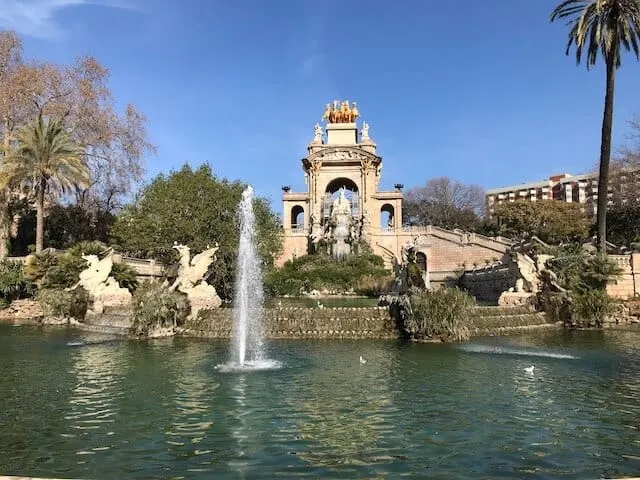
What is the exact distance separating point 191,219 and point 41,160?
8.92 m

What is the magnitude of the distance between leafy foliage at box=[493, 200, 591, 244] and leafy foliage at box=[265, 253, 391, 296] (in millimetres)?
19639

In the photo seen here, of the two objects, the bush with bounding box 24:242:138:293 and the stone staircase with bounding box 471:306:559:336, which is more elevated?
the bush with bounding box 24:242:138:293

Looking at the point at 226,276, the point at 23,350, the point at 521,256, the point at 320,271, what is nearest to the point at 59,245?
the point at 226,276

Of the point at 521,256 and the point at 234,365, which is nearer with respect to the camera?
the point at 234,365

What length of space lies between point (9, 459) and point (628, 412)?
8093 millimetres

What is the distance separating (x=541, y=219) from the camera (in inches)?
2448

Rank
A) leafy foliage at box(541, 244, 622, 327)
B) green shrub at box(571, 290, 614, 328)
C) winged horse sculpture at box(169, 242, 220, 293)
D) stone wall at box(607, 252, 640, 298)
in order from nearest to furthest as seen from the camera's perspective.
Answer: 1. winged horse sculpture at box(169, 242, 220, 293)
2. green shrub at box(571, 290, 614, 328)
3. leafy foliage at box(541, 244, 622, 327)
4. stone wall at box(607, 252, 640, 298)

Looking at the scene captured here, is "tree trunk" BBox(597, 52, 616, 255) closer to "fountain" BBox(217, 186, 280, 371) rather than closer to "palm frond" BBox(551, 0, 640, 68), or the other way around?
"palm frond" BBox(551, 0, 640, 68)

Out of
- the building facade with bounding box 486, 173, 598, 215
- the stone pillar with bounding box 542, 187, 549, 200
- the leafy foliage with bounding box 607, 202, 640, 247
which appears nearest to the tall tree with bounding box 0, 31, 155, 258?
the leafy foliage with bounding box 607, 202, 640, 247

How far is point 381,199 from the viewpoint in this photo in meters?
64.7

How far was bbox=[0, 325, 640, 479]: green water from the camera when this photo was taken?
5910 mm

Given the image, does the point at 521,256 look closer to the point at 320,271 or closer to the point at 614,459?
the point at 614,459

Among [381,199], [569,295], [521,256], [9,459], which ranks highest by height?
[381,199]

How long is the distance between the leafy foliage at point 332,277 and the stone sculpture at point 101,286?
20.5m
